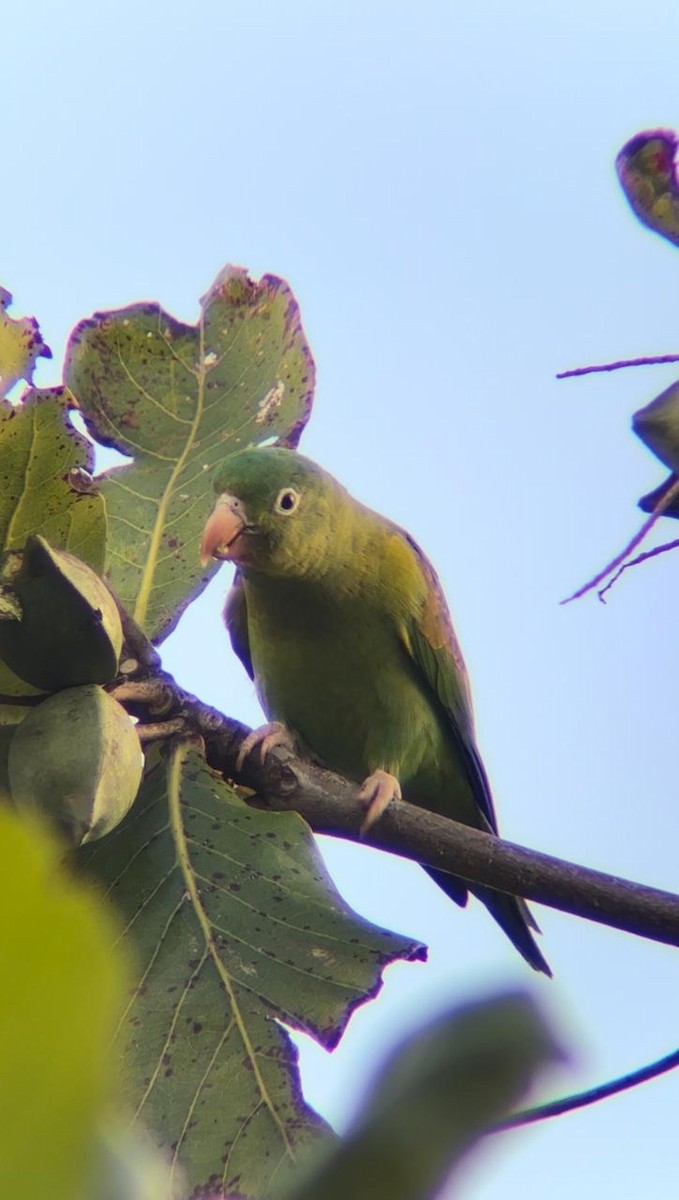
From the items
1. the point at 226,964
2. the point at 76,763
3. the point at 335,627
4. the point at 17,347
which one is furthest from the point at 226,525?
the point at 76,763

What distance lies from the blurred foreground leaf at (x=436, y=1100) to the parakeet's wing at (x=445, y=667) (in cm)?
312

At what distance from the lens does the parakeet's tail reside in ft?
12.7

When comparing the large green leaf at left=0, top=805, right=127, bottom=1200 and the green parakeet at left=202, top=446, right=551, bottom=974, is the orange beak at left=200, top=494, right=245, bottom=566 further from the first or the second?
the large green leaf at left=0, top=805, right=127, bottom=1200

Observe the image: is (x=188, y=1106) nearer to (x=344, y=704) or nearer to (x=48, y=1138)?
(x=48, y=1138)

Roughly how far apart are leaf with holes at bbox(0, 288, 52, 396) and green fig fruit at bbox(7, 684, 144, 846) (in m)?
0.51

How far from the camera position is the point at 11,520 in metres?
1.58

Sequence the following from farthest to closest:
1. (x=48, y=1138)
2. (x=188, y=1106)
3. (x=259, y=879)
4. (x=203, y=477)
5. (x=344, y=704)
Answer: (x=344, y=704) < (x=203, y=477) < (x=259, y=879) < (x=188, y=1106) < (x=48, y=1138)

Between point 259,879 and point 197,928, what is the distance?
0.09 metres

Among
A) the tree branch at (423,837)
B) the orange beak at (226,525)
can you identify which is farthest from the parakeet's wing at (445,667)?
the tree branch at (423,837)

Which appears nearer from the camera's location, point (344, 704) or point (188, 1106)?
point (188, 1106)

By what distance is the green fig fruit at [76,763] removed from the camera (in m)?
1.41

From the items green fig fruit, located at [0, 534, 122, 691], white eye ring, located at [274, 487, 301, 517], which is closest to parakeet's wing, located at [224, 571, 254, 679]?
white eye ring, located at [274, 487, 301, 517]

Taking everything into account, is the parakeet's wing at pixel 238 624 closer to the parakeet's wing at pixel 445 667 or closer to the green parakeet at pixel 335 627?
the green parakeet at pixel 335 627

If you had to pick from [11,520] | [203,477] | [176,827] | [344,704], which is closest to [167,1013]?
[176,827]
